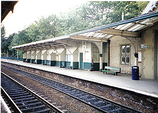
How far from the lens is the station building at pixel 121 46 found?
924 centimetres

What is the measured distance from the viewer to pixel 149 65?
9.84 meters

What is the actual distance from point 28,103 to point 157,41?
29.2 ft

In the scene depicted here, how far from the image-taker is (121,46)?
12.7 meters

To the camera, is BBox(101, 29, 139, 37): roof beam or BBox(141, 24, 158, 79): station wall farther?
BBox(141, 24, 158, 79): station wall

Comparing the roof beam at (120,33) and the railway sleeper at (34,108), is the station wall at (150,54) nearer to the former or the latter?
the roof beam at (120,33)

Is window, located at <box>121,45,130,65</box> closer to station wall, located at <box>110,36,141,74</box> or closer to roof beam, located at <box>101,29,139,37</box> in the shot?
station wall, located at <box>110,36,141,74</box>

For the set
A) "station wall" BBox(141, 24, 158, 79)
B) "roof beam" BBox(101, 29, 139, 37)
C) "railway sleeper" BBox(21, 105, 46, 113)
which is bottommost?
"railway sleeper" BBox(21, 105, 46, 113)

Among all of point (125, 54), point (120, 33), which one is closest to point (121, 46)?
point (125, 54)

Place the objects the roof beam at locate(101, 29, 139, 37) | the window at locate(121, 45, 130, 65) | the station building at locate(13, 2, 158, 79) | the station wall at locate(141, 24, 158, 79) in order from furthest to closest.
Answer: the window at locate(121, 45, 130, 65) < the station wall at locate(141, 24, 158, 79) < the roof beam at locate(101, 29, 139, 37) < the station building at locate(13, 2, 158, 79)

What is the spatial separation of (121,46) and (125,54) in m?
0.85

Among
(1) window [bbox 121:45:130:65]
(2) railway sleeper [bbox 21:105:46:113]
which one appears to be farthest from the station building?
(2) railway sleeper [bbox 21:105:46:113]

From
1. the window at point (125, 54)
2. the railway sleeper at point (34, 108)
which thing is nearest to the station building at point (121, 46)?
the window at point (125, 54)

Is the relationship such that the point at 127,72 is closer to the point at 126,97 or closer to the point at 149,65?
the point at 149,65

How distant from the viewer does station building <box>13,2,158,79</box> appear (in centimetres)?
924
